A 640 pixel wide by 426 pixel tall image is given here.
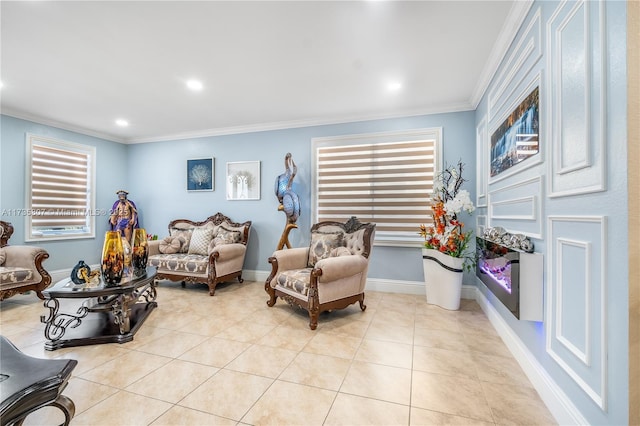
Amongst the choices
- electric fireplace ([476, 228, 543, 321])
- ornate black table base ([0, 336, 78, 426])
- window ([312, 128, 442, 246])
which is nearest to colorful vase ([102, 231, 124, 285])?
ornate black table base ([0, 336, 78, 426])

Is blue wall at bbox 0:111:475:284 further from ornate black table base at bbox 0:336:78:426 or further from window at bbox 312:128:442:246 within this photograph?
ornate black table base at bbox 0:336:78:426

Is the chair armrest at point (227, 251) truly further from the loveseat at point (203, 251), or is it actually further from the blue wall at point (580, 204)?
the blue wall at point (580, 204)

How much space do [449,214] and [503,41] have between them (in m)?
1.77

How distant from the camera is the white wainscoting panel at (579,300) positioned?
111 centimetres

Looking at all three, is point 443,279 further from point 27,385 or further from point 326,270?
point 27,385

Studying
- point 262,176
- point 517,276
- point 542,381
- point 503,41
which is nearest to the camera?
point 542,381

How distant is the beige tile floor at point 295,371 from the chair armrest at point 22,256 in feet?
1.82

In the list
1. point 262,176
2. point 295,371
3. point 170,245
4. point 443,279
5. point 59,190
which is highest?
point 262,176

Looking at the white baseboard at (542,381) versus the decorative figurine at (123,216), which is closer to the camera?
the white baseboard at (542,381)

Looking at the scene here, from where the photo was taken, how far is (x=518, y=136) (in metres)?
2.03

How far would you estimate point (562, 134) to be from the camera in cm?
141

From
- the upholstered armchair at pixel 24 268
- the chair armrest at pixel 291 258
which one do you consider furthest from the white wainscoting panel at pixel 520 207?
the upholstered armchair at pixel 24 268

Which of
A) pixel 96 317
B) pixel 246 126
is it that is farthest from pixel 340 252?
pixel 246 126

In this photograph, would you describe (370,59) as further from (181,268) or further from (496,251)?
(181,268)
